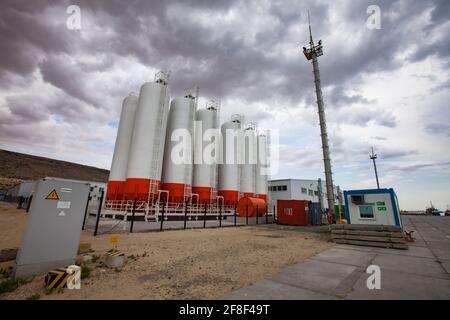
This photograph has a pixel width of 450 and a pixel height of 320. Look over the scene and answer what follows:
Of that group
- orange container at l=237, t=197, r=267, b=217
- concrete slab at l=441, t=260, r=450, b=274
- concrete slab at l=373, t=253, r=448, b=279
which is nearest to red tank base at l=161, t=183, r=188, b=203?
orange container at l=237, t=197, r=267, b=217

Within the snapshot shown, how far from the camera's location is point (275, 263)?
6.18m

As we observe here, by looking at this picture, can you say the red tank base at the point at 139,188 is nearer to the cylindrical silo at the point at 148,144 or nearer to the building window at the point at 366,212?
the cylindrical silo at the point at 148,144

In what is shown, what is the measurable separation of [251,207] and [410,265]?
57.1 ft

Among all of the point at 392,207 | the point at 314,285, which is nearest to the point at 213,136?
the point at 392,207

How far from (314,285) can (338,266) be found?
7.26ft

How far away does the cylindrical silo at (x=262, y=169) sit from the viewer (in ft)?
117

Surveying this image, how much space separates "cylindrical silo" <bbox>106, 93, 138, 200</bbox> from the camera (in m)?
23.2

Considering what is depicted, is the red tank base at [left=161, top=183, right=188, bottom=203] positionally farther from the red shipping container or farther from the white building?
the white building

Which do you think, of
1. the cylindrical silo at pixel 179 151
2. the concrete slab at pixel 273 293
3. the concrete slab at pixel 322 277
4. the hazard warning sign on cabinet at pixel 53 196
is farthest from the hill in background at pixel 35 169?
the concrete slab at pixel 322 277

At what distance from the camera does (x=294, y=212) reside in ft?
69.8

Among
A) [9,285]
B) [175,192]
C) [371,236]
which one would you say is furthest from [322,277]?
[175,192]

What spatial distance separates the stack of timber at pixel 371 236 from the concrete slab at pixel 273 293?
790 centimetres

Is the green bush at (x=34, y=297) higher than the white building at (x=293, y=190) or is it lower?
lower
